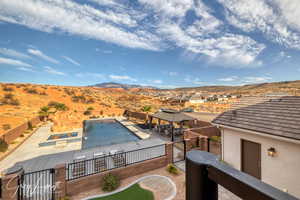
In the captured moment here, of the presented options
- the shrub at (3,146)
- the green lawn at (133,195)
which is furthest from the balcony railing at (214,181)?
the shrub at (3,146)

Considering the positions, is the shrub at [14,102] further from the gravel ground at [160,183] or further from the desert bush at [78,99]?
the gravel ground at [160,183]

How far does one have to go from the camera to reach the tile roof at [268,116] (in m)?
5.05

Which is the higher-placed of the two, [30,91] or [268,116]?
[30,91]

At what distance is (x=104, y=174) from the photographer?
6.18 m

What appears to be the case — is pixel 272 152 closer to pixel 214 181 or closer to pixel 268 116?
pixel 268 116

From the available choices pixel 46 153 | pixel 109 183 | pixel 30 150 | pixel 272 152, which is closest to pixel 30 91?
pixel 30 150

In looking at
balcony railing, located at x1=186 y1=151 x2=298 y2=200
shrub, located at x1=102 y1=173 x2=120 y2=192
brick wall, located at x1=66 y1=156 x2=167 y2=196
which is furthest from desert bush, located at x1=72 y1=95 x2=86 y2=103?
balcony railing, located at x1=186 y1=151 x2=298 y2=200

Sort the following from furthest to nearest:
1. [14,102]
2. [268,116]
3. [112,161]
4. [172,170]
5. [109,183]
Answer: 1. [14,102]
2. [112,161]
3. [172,170]
4. [268,116]
5. [109,183]

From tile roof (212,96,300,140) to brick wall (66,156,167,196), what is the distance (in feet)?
13.7

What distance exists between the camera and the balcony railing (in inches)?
25.0

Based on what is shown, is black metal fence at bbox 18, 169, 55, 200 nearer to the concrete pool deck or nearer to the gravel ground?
the gravel ground

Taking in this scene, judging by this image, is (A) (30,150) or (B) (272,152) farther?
(A) (30,150)

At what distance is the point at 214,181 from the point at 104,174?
6655 mm

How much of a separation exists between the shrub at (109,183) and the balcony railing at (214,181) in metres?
6.17
